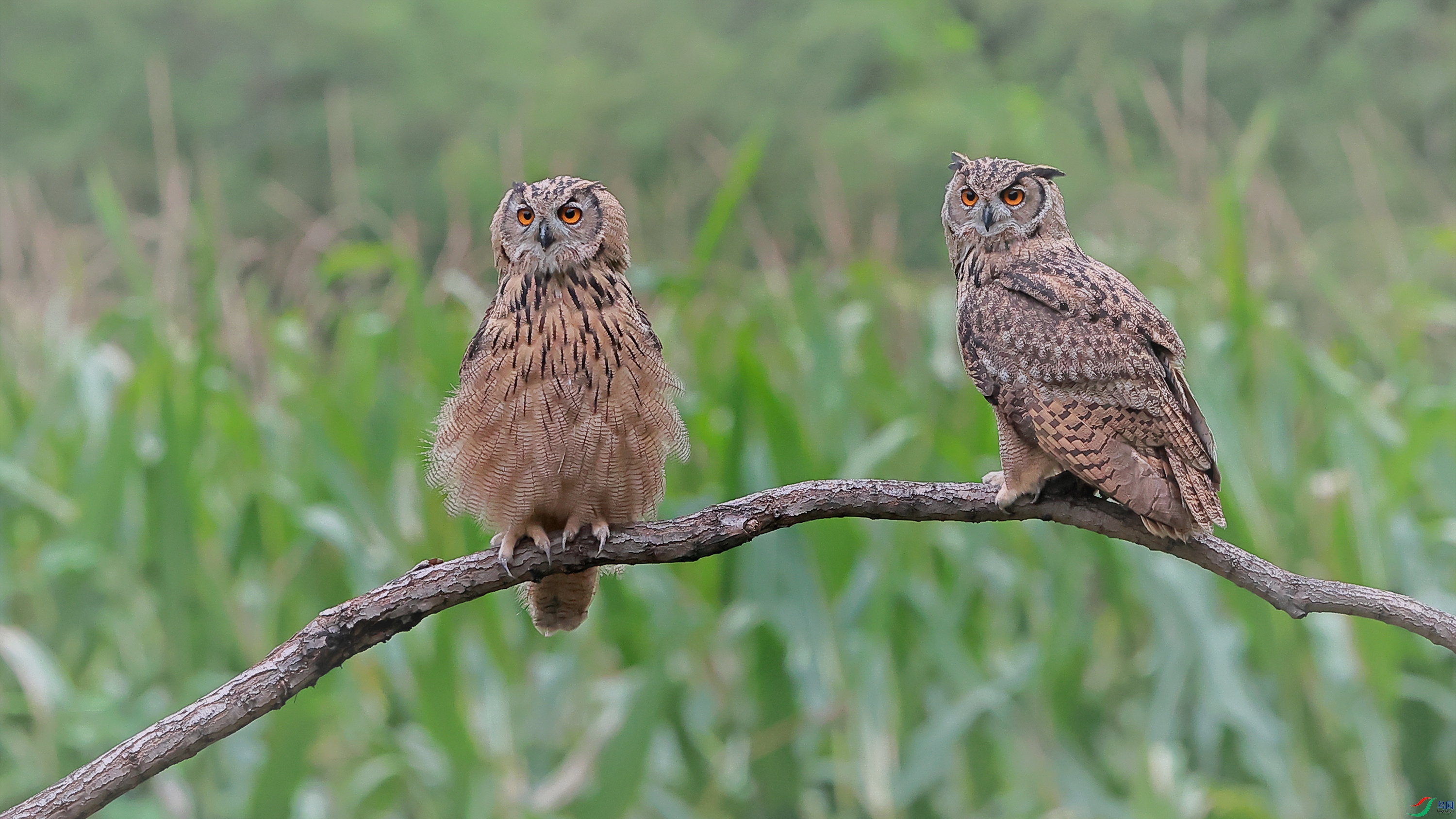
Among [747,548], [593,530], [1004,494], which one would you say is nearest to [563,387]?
[593,530]

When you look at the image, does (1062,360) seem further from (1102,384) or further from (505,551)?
(505,551)

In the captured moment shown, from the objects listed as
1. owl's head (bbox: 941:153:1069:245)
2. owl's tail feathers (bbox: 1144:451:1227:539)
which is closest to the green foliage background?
owl's head (bbox: 941:153:1069:245)

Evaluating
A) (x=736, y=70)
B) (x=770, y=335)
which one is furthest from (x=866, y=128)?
(x=770, y=335)

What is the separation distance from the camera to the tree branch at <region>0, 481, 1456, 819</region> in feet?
3.42

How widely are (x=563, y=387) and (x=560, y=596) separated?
0.99 feet

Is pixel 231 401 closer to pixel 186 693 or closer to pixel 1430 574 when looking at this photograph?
pixel 186 693

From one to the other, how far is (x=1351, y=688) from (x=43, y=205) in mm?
7545

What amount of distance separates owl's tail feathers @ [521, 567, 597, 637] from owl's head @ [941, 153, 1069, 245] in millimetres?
695

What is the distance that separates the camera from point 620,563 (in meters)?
1.24

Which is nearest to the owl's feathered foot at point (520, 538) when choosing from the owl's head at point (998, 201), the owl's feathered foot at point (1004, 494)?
the owl's feathered foot at point (1004, 494)

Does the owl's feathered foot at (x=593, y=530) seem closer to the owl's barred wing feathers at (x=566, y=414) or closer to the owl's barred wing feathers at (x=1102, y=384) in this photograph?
the owl's barred wing feathers at (x=566, y=414)

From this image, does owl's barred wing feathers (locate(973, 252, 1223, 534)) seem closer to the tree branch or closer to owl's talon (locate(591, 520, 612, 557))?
the tree branch

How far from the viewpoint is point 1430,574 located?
339 centimetres

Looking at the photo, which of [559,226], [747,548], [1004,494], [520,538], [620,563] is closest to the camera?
[620,563]
